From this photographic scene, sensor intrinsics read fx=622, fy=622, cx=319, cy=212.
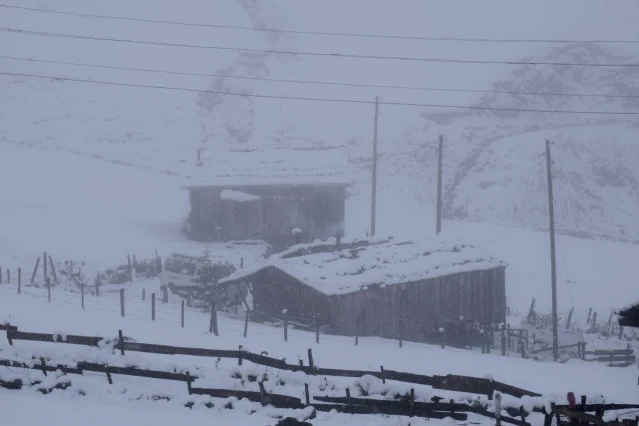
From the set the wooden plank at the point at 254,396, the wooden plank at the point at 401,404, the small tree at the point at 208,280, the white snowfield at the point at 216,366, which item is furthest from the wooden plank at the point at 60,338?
the small tree at the point at 208,280

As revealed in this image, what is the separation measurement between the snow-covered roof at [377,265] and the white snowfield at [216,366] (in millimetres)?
2213

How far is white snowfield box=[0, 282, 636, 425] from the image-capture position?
11.6 meters

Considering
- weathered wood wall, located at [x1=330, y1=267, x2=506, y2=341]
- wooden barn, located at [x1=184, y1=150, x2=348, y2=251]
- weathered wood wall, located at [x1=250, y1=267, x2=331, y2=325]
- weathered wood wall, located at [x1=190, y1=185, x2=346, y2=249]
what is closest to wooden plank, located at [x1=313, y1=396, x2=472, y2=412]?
weathered wood wall, located at [x1=330, y1=267, x2=506, y2=341]

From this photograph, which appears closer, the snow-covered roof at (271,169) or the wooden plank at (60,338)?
the wooden plank at (60,338)

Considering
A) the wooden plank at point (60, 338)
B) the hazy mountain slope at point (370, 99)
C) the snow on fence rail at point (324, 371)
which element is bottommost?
the snow on fence rail at point (324, 371)

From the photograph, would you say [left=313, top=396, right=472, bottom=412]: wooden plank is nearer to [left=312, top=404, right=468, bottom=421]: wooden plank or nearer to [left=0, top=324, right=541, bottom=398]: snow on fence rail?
[left=312, top=404, right=468, bottom=421]: wooden plank

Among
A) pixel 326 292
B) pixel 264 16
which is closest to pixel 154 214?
pixel 326 292

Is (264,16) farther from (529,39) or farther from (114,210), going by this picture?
(114,210)

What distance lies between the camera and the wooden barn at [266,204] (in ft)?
134

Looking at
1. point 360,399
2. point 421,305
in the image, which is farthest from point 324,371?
point 421,305

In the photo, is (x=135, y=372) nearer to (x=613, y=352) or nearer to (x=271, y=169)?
(x=613, y=352)

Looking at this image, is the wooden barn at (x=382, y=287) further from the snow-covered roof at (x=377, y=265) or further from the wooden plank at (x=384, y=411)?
the wooden plank at (x=384, y=411)

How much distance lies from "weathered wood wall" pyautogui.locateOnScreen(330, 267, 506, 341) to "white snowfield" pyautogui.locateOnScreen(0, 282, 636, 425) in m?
1.25

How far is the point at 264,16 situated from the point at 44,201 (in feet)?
210
